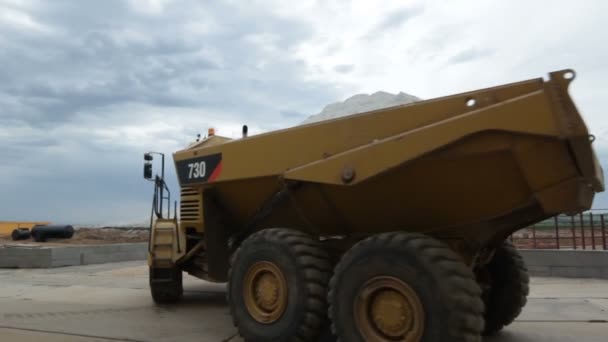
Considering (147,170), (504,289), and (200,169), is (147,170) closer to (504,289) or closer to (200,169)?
(200,169)

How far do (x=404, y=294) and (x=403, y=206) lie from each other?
920mm

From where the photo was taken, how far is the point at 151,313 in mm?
6598

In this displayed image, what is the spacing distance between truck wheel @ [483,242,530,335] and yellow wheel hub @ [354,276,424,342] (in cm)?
176

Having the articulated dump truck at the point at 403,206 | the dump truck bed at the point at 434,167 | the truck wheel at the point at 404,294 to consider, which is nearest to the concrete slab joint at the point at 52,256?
the articulated dump truck at the point at 403,206

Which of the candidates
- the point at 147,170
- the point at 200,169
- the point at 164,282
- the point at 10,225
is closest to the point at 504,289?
the point at 200,169

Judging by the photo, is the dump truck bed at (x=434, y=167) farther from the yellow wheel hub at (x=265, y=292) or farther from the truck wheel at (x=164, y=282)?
the truck wheel at (x=164, y=282)

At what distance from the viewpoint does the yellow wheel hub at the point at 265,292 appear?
4.58 m

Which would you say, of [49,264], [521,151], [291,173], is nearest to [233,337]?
[291,173]

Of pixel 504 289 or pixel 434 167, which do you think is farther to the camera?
pixel 504 289

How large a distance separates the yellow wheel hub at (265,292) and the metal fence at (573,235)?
291cm

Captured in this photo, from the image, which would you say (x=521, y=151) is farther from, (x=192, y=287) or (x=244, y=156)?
(x=192, y=287)

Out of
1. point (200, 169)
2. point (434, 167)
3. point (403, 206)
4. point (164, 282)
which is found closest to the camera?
point (434, 167)

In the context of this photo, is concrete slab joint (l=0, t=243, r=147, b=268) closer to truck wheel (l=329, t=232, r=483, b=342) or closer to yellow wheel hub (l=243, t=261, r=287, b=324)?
yellow wheel hub (l=243, t=261, r=287, b=324)

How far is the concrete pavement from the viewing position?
5.22 meters
